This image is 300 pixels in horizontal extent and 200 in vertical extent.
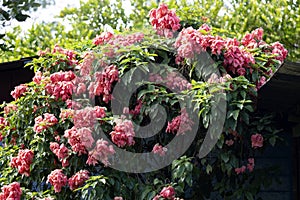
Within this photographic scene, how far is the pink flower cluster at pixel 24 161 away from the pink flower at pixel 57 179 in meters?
0.33

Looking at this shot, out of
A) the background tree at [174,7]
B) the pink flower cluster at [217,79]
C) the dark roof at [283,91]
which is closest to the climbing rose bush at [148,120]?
the pink flower cluster at [217,79]

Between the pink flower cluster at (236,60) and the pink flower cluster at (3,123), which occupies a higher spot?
the pink flower cluster at (236,60)

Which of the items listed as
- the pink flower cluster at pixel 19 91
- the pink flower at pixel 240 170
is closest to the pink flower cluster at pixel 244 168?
the pink flower at pixel 240 170

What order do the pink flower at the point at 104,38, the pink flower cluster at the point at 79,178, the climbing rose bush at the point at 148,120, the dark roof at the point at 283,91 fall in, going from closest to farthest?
the dark roof at the point at 283,91
the climbing rose bush at the point at 148,120
the pink flower cluster at the point at 79,178
the pink flower at the point at 104,38

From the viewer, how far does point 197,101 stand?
4828 millimetres

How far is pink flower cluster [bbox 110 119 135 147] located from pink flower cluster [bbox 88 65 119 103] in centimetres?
31

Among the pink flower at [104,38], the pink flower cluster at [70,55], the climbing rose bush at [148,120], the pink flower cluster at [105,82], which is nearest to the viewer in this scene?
the climbing rose bush at [148,120]

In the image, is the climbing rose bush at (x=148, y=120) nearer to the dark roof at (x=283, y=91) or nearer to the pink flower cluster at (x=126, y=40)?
the pink flower cluster at (x=126, y=40)

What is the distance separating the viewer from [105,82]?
5242mm

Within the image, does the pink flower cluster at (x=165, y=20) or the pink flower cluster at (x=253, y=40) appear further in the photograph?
the pink flower cluster at (x=253, y=40)

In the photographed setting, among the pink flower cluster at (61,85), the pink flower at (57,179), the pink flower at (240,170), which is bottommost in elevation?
the pink flower at (240,170)

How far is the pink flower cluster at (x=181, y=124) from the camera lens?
5023 millimetres

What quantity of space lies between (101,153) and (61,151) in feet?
1.16

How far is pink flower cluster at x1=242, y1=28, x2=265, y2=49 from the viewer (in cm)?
562
